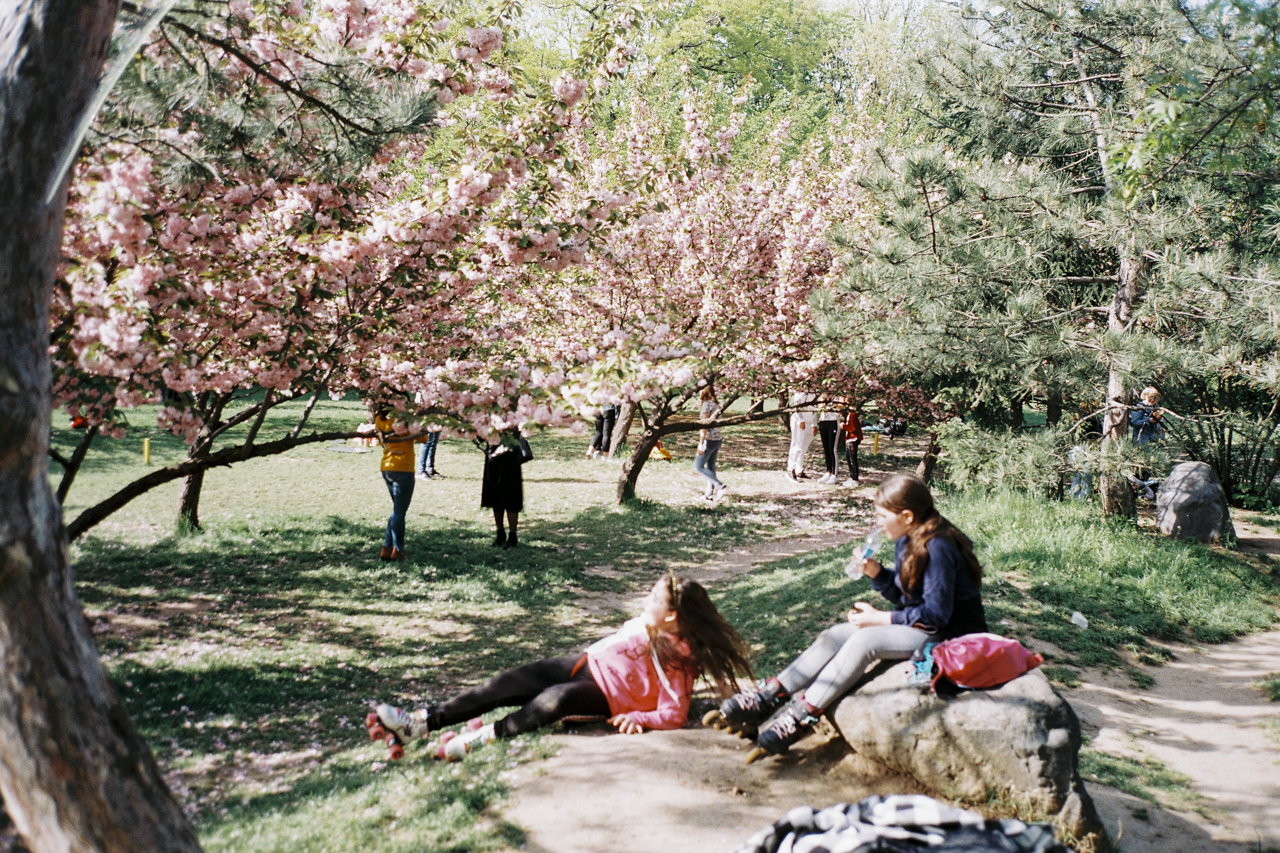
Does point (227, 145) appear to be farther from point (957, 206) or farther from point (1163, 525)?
point (1163, 525)

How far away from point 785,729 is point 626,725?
880 millimetres

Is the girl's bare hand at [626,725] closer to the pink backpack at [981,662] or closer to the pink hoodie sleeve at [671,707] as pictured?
the pink hoodie sleeve at [671,707]

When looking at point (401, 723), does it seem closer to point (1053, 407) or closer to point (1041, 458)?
point (1041, 458)

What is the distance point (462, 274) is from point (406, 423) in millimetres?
1632

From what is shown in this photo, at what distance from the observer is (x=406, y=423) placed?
553 cm

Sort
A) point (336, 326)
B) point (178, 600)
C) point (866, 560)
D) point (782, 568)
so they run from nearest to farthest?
point (866, 560) < point (336, 326) < point (178, 600) < point (782, 568)

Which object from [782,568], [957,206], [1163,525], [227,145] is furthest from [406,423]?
[1163,525]

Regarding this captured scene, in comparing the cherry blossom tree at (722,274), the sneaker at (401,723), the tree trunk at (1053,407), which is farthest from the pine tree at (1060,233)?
the sneaker at (401,723)

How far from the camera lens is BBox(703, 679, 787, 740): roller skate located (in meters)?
4.31

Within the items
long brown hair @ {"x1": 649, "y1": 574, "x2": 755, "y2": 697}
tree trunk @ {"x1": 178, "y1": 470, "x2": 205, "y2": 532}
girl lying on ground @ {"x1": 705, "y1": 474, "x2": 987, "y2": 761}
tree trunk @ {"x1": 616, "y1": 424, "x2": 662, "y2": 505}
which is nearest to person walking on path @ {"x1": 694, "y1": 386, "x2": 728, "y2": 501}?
tree trunk @ {"x1": 616, "y1": 424, "x2": 662, "y2": 505}

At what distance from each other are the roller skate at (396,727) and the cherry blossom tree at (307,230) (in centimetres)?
174

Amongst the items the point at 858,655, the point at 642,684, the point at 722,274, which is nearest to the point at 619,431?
the point at 722,274

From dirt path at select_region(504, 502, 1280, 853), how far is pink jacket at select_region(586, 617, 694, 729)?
144 mm

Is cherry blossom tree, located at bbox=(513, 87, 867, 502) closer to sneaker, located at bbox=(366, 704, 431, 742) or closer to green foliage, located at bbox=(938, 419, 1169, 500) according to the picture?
green foliage, located at bbox=(938, 419, 1169, 500)
